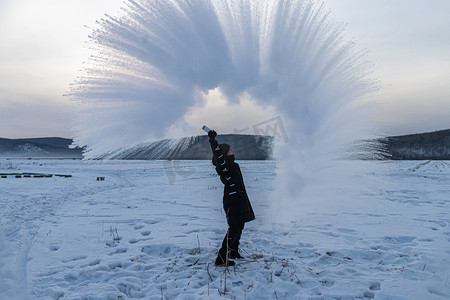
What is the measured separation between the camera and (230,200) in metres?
4.91

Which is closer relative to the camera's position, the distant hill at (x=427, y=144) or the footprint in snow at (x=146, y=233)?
the footprint in snow at (x=146, y=233)

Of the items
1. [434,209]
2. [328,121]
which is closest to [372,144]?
[328,121]

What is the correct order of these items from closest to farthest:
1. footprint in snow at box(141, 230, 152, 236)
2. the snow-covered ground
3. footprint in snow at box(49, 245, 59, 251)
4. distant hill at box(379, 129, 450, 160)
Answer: the snow-covered ground < footprint in snow at box(49, 245, 59, 251) < footprint in snow at box(141, 230, 152, 236) < distant hill at box(379, 129, 450, 160)

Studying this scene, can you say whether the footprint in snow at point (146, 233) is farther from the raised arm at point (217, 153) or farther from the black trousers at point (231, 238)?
the raised arm at point (217, 153)

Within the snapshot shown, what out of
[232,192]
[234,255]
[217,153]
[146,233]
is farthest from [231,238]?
[146,233]

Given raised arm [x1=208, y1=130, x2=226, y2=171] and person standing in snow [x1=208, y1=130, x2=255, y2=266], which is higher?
raised arm [x1=208, y1=130, x2=226, y2=171]

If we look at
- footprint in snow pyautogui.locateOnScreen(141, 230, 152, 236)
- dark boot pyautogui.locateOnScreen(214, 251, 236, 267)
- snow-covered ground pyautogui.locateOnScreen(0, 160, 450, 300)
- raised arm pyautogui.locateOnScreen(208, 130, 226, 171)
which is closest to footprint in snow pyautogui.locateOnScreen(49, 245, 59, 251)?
snow-covered ground pyautogui.locateOnScreen(0, 160, 450, 300)

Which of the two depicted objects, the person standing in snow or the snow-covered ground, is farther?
the person standing in snow

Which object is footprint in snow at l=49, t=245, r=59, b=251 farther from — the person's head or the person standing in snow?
the person's head

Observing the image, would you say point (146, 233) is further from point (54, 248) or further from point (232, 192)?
point (232, 192)

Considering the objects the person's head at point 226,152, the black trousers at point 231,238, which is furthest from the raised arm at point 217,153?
the black trousers at point 231,238

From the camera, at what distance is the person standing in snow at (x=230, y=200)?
4.86 metres

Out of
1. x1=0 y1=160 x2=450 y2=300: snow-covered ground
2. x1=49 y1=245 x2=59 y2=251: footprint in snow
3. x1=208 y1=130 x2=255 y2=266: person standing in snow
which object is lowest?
x1=0 y1=160 x2=450 y2=300: snow-covered ground

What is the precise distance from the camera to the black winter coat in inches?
191
